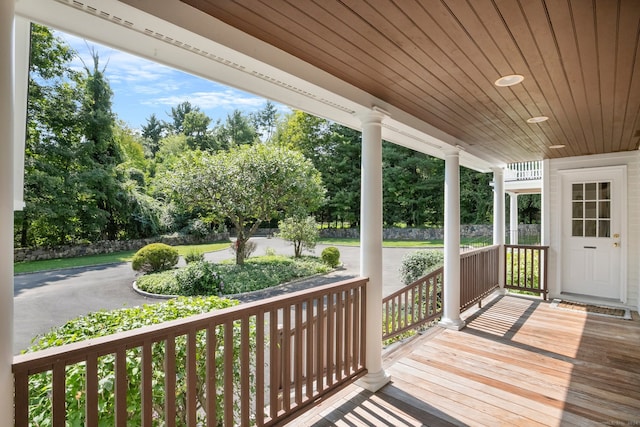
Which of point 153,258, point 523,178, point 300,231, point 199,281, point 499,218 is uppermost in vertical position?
point 523,178

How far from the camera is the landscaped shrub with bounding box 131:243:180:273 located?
30.1ft

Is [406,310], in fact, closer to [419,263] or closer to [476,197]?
[419,263]

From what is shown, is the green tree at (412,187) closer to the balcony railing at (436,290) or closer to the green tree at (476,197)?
the green tree at (476,197)

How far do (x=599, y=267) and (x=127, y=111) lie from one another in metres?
32.8

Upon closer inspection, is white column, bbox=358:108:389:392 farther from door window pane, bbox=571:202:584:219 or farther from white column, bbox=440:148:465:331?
door window pane, bbox=571:202:584:219

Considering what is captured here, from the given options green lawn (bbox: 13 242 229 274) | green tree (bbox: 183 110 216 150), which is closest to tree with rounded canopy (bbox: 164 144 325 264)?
green lawn (bbox: 13 242 229 274)

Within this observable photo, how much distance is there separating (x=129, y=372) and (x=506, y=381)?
9.38 feet

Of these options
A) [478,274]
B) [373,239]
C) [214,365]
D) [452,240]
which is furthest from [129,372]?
[478,274]

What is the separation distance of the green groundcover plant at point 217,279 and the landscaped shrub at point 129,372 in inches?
239

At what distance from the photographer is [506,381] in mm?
2707

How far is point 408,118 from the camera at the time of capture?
122 inches

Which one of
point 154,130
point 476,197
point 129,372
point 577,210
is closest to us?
point 129,372

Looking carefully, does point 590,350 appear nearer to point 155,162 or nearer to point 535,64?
point 535,64

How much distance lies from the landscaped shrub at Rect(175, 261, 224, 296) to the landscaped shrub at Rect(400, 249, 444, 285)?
14.9ft
